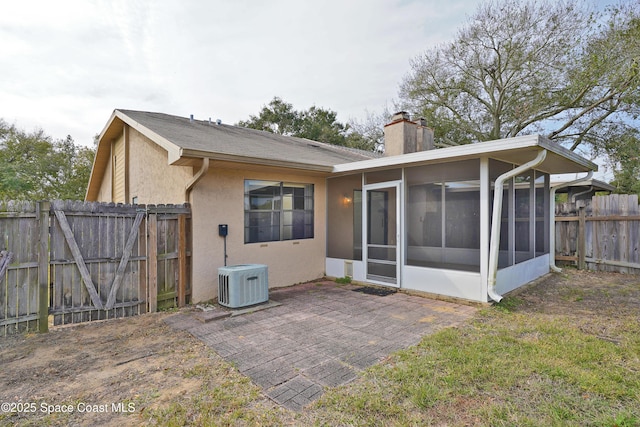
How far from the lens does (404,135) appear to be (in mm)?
6938

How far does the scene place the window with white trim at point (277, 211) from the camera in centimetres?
585

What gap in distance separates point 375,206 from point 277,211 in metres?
1.98

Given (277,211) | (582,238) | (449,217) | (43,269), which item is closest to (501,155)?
(449,217)

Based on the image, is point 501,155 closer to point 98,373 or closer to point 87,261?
point 98,373

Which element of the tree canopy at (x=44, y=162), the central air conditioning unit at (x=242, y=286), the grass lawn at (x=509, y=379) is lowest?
the grass lawn at (x=509, y=379)

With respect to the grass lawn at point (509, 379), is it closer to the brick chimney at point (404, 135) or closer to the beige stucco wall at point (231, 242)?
the beige stucco wall at point (231, 242)

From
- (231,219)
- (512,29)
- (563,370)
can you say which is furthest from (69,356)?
(512,29)

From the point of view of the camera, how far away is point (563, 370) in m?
2.74

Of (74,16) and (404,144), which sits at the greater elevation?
(74,16)

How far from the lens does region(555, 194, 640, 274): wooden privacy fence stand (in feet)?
23.0

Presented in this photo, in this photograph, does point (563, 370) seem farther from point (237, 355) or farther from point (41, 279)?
point (41, 279)

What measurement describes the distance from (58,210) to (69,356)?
187cm

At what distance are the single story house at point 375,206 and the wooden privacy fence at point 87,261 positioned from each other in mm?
437

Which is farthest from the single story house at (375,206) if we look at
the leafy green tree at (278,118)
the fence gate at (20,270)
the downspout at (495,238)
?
the leafy green tree at (278,118)
